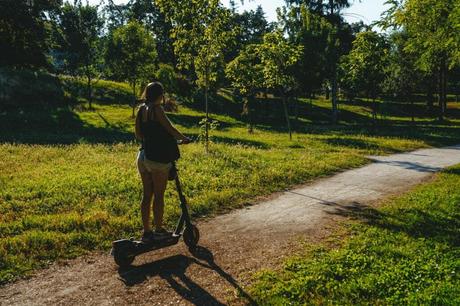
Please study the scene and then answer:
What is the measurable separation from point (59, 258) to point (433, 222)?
8051 mm

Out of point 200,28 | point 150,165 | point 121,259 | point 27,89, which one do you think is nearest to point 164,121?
point 150,165

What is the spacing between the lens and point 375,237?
7957 mm

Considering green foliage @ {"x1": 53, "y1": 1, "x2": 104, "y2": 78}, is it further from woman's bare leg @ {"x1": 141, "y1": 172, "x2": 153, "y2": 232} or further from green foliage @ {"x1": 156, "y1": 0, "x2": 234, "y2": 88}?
woman's bare leg @ {"x1": 141, "y1": 172, "x2": 153, "y2": 232}

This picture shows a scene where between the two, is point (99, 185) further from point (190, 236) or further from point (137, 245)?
point (137, 245)

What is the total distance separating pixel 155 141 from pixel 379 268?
436 centimetres

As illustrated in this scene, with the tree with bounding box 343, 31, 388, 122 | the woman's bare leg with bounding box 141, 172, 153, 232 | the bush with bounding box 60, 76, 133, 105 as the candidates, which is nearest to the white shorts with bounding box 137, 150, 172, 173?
the woman's bare leg with bounding box 141, 172, 153, 232

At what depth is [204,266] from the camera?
6.56 meters

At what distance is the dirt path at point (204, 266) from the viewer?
5.59 metres

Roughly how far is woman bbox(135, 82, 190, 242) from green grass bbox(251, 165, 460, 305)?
2.34 m

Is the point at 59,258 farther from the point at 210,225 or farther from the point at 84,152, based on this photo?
the point at 84,152

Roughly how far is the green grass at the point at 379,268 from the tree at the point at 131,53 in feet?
106

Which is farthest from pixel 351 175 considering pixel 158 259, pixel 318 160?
pixel 158 259

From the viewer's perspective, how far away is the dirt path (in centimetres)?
559

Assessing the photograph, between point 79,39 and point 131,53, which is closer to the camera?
point 131,53
